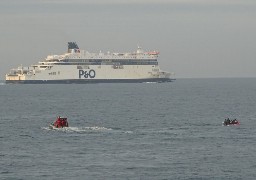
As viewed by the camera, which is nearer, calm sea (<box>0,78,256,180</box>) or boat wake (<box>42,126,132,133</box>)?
calm sea (<box>0,78,256,180</box>)

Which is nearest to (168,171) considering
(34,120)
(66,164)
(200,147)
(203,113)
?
(66,164)

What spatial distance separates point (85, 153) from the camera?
60938mm

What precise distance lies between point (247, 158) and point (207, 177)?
8893 millimetres

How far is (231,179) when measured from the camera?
4984cm

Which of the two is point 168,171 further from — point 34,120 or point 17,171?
point 34,120

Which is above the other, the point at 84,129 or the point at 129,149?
the point at 84,129

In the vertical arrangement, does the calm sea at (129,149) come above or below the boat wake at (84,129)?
below

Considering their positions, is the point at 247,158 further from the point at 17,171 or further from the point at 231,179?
the point at 17,171

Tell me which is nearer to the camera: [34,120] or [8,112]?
[34,120]

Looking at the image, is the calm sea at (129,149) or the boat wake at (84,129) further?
the boat wake at (84,129)

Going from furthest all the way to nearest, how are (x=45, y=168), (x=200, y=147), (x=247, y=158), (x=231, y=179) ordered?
1. (x=200, y=147)
2. (x=247, y=158)
3. (x=45, y=168)
4. (x=231, y=179)

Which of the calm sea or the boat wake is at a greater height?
the boat wake

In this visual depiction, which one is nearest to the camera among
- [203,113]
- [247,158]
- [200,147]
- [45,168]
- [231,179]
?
[231,179]

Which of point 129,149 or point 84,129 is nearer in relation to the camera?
point 129,149
